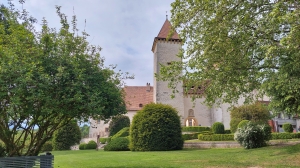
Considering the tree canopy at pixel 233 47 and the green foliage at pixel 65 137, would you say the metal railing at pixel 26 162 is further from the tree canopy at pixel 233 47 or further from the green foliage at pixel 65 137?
the green foliage at pixel 65 137

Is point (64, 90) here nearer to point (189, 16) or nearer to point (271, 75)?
point (189, 16)

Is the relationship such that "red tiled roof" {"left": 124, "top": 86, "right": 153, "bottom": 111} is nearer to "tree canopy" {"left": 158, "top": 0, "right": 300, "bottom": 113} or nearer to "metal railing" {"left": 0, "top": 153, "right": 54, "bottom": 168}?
"tree canopy" {"left": 158, "top": 0, "right": 300, "bottom": 113}

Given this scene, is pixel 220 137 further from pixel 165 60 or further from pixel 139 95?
pixel 139 95

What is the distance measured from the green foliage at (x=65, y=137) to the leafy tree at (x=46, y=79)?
23.0m

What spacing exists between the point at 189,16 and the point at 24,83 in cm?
611

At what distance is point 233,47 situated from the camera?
9.30 meters

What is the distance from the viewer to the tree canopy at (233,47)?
27.2ft

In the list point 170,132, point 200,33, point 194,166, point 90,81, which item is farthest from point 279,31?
point 170,132

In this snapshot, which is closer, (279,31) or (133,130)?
(279,31)

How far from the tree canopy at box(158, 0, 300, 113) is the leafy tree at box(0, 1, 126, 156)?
10.2 feet

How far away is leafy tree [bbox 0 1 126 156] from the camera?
24.0 feet

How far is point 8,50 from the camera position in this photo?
7531mm

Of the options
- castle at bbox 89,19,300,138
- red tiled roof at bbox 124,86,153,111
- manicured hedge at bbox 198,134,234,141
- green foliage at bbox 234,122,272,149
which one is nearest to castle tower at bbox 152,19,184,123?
castle at bbox 89,19,300,138

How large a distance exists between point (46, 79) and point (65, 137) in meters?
26.6
